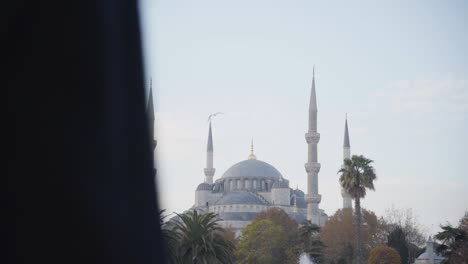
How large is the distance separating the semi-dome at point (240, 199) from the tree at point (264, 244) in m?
47.6

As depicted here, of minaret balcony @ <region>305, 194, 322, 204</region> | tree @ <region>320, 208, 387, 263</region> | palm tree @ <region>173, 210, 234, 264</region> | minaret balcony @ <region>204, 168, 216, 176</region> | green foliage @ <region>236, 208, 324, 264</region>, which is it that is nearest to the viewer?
palm tree @ <region>173, 210, 234, 264</region>

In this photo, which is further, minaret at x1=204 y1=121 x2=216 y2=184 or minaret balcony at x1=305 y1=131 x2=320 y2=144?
minaret at x1=204 y1=121 x2=216 y2=184

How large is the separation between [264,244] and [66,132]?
49.0 meters

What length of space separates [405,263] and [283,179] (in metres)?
71.1

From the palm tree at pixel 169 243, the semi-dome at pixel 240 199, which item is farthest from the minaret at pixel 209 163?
the palm tree at pixel 169 243

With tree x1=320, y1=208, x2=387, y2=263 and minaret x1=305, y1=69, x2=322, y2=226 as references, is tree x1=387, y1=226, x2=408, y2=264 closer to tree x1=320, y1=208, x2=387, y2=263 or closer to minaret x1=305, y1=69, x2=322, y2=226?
tree x1=320, y1=208, x2=387, y2=263

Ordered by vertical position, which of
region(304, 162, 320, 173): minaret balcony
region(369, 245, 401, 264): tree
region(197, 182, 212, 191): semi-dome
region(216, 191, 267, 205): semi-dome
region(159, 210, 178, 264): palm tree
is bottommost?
region(159, 210, 178, 264): palm tree

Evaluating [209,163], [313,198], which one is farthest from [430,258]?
[209,163]

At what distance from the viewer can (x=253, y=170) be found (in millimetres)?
141250

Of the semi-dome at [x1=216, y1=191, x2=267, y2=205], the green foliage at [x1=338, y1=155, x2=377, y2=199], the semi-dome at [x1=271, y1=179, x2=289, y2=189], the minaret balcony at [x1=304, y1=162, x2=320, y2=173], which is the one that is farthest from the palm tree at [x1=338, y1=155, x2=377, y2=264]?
the semi-dome at [x1=271, y1=179, x2=289, y2=189]

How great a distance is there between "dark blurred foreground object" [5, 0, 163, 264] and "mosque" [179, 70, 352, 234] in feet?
258

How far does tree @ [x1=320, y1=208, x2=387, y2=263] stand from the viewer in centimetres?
8238

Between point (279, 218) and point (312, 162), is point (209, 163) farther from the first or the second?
point (279, 218)

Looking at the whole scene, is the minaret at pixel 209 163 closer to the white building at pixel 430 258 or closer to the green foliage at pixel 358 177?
the white building at pixel 430 258
